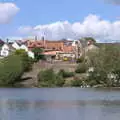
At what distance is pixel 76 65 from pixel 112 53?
62.5 ft

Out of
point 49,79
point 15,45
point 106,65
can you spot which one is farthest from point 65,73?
point 15,45

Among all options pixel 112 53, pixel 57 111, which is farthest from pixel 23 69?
pixel 57 111

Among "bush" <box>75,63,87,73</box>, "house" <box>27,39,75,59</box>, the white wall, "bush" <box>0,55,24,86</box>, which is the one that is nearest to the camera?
"bush" <box>0,55,24,86</box>

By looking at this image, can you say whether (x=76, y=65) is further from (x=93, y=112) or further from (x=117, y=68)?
(x=93, y=112)

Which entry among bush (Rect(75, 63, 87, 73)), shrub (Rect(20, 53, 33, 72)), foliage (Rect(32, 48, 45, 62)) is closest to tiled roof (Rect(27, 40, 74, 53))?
foliage (Rect(32, 48, 45, 62))

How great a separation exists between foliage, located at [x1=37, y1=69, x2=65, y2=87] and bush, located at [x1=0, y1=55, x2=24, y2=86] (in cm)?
506

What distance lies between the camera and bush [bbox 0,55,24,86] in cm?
12412

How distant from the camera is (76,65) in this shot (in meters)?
137

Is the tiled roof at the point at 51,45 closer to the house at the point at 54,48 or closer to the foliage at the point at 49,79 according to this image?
the house at the point at 54,48

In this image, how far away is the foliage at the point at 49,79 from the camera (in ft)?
404

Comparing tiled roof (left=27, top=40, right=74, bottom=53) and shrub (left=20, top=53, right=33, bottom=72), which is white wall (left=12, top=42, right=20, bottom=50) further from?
shrub (left=20, top=53, right=33, bottom=72)

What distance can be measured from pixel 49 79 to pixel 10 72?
9266 mm

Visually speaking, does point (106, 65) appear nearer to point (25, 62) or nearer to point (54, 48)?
point (25, 62)

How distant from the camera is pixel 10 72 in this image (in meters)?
124
